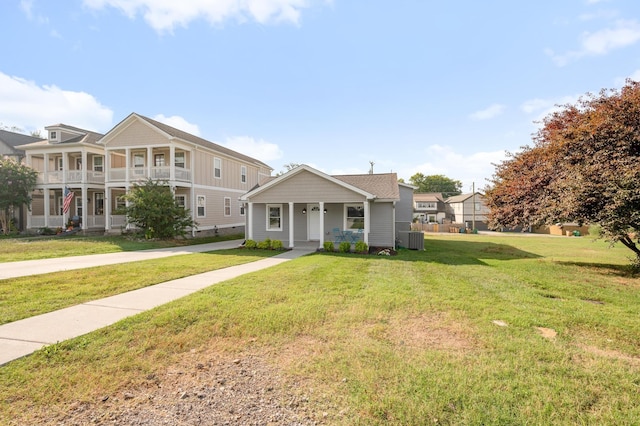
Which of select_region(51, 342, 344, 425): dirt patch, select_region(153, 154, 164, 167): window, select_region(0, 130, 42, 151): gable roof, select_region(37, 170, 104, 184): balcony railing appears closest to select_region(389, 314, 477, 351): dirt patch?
select_region(51, 342, 344, 425): dirt patch

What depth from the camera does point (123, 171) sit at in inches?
814

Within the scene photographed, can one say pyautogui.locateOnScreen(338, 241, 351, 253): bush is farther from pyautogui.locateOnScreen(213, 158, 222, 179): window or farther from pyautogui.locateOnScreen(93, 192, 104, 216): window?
pyautogui.locateOnScreen(93, 192, 104, 216): window

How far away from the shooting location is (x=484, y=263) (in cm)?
1160

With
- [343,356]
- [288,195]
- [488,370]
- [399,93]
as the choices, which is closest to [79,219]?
[288,195]

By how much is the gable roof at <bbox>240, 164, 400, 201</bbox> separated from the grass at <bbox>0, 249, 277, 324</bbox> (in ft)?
20.2

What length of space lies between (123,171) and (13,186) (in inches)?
283

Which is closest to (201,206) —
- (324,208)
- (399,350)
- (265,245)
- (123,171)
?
(123,171)

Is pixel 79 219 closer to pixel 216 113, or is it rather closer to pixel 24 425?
pixel 216 113

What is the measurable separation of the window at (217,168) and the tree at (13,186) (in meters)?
12.4

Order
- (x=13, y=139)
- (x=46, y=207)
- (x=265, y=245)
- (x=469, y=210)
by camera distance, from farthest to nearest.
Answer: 1. (x=469, y=210)
2. (x=13, y=139)
3. (x=46, y=207)
4. (x=265, y=245)

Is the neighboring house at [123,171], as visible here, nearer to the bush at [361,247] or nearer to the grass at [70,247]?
the grass at [70,247]

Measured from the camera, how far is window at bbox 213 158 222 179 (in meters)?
23.1

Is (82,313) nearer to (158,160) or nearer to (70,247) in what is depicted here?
(70,247)

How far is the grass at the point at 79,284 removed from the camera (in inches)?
215
